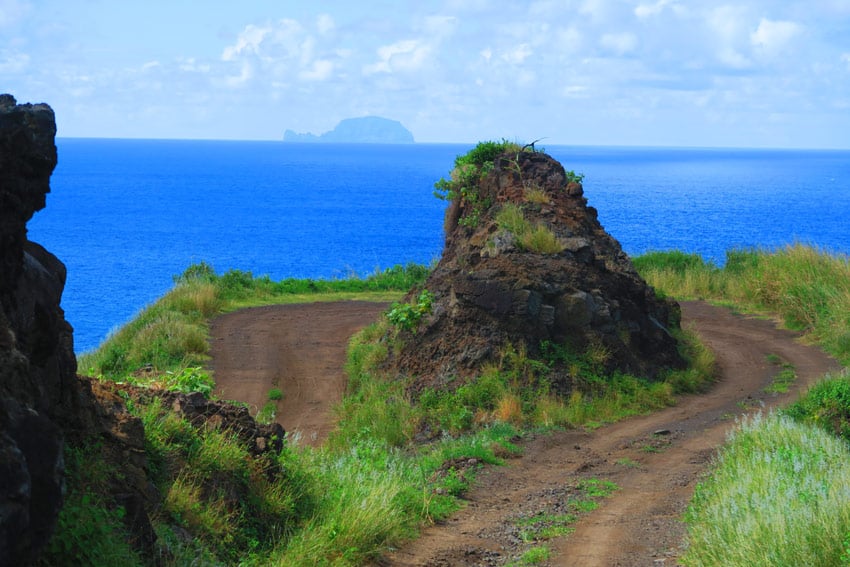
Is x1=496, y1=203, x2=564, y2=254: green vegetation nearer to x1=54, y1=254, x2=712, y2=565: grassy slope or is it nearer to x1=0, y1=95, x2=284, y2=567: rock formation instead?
x1=54, y1=254, x2=712, y2=565: grassy slope

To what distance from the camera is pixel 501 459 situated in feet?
38.2

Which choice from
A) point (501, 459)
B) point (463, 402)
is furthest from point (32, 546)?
point (463, 402)

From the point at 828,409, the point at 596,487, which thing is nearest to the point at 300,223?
the point at 828,409

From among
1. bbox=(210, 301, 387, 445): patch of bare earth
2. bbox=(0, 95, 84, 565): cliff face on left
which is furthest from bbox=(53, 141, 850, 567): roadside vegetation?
bbox=(0, 95, 84, 565): cliff face on left

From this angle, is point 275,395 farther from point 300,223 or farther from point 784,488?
point 300,223

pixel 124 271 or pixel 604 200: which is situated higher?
pixel 604 200

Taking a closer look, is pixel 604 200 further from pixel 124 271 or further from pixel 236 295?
pixel 236 295

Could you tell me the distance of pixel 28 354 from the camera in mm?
5891

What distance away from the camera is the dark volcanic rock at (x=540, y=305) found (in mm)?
15773

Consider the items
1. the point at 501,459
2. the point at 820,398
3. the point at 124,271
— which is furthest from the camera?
the point at 124,271

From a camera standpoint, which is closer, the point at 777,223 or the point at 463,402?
the point at 463,402

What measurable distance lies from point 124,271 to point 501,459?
2092 inches

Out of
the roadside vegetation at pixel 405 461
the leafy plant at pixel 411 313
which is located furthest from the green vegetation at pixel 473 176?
Answer: the leafy plant at pixel 411 313

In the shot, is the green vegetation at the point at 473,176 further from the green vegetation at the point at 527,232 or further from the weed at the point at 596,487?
the weed at the point at 596,487
